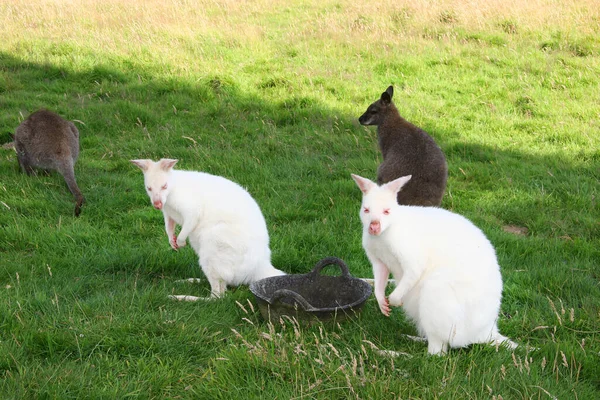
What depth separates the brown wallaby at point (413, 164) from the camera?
608cm

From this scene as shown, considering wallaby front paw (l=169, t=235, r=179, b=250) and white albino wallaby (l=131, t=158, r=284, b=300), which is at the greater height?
white albino wallaby (l=131, t=158, r=284, b=300)

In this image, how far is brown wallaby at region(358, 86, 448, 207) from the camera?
6078 mm

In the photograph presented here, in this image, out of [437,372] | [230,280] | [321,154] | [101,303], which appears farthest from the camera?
[321,154]

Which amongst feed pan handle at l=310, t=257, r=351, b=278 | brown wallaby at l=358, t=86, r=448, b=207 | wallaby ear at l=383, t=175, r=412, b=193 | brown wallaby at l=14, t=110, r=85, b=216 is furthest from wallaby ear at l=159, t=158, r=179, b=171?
brown wallaby at l=358, t=86, r=448, b=207

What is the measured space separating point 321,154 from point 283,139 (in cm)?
70

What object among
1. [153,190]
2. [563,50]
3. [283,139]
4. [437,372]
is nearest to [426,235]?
[437,372]

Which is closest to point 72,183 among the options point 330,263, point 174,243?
point 174,243

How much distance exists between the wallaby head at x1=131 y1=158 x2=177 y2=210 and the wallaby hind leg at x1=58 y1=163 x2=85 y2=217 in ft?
5.80

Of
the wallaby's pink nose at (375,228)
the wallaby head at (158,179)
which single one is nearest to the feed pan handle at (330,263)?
the wallaby's pink nose at (375,228)

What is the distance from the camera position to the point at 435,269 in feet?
12.2

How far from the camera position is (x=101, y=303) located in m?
4.20

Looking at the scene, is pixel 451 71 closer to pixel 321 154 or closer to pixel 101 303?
pixel 321 154

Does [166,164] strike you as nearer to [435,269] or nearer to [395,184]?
[395,184]

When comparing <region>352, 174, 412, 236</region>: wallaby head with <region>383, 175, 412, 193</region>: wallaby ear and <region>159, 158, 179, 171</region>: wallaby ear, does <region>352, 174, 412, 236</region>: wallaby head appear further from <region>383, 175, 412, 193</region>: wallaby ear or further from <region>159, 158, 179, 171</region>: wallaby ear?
<region>159, 158, 179, 171</region>: wallaby ear
